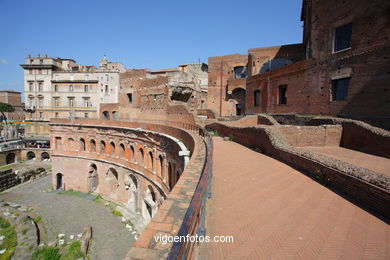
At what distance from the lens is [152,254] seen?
1666 millimetres

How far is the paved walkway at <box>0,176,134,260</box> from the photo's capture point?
477 inches

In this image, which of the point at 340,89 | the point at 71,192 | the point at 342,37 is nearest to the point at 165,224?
the point at 340,89

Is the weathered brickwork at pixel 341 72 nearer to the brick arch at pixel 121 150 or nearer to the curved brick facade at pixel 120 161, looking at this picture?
the curved brick facade at pixel 120 161

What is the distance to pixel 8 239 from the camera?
12.1 meters

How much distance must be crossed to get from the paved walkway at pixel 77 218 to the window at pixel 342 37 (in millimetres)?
19618

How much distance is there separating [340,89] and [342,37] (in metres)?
3.72

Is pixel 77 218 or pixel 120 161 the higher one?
pixel 120 161

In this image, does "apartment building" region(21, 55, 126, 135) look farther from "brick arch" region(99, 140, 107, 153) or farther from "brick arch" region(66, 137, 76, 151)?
"brick arch" region(99, 140, 107, 153)

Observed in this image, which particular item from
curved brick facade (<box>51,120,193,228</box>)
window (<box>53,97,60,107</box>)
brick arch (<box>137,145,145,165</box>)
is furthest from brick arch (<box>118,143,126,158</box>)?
window (<box>53,97,60,107</box>)

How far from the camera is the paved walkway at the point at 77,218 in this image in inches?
477

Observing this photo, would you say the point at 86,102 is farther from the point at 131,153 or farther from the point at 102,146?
the point at 131,153

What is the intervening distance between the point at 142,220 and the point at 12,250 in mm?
7324

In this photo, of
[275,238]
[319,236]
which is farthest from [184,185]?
[319,236]

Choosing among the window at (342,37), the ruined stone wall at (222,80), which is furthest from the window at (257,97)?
the window at (342,37)
